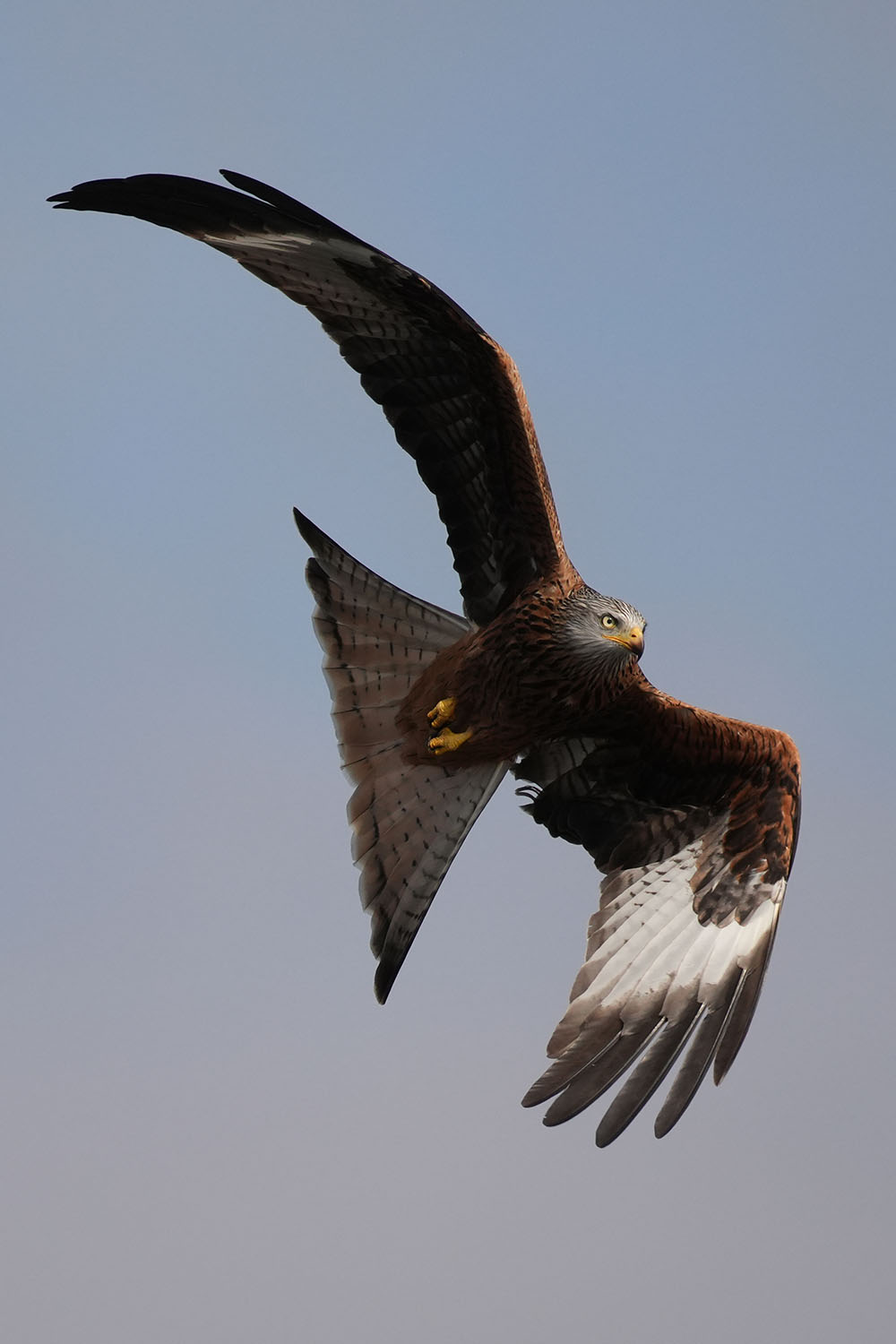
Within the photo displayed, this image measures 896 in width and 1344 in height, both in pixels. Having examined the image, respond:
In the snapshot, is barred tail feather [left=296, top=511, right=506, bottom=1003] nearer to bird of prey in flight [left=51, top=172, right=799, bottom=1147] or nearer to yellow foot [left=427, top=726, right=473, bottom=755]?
bird of prey in flight [left=51, top=172, right=799, bottom=1147]

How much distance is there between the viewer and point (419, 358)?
8109 millimetres

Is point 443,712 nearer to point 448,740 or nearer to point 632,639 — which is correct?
point 448,740

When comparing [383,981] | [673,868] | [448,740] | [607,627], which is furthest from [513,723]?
[383,981]

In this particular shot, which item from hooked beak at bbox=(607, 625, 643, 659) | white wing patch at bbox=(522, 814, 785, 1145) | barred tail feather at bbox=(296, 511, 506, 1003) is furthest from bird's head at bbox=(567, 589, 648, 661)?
white wing patch at bbox=(522, 814, 785, 1145)

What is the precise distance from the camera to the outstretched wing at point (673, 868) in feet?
26.1

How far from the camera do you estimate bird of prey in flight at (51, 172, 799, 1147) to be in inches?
307

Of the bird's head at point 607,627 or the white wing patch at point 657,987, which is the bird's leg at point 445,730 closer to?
the bird's head at point 607,627

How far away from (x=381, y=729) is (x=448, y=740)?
527mm

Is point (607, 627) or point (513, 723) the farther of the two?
point (513, 723)

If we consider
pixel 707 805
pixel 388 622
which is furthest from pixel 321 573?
pixel 707 805

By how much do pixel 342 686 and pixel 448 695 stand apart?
28.4 inches

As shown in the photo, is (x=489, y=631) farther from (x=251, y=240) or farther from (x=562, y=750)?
(x=251, y=240)

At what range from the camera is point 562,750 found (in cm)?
911

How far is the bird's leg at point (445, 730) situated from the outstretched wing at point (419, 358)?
0.46 metres
